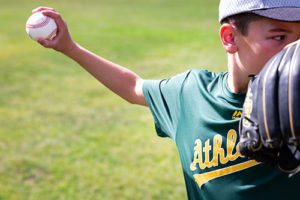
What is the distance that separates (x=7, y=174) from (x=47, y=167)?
1.60 ft

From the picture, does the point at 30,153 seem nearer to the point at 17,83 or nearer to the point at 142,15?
the point at 17,83

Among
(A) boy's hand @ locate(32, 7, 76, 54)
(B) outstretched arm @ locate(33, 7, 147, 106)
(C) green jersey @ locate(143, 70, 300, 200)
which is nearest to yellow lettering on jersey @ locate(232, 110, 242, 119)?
(C) green jersey @ locate(143, 70, 300, 200)

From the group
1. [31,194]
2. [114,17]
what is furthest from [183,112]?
[114,17]

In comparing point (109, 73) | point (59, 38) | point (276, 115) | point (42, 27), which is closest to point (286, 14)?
point (276, 115)

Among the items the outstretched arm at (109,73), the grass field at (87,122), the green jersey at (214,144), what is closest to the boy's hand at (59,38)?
the outstretched arm at (109,73)

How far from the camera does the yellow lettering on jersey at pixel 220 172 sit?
1.91 m

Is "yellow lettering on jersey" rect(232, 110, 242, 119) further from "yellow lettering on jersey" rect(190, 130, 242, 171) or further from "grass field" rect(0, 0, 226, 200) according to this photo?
"grass field" rect(0, 0, 226, 200)

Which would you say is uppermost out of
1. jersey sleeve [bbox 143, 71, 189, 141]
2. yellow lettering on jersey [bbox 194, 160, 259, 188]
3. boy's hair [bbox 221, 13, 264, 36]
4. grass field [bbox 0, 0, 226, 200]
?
boy's hair [bbox 221, 13, 264, 36]

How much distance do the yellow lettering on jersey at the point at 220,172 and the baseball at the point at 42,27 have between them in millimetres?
1320

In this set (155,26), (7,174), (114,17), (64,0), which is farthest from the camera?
(64,0)

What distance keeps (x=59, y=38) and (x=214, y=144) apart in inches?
46.5

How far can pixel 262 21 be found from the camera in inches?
69.9

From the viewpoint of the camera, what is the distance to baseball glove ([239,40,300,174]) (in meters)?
1.45

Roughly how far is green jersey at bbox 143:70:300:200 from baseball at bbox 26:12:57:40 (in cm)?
88
